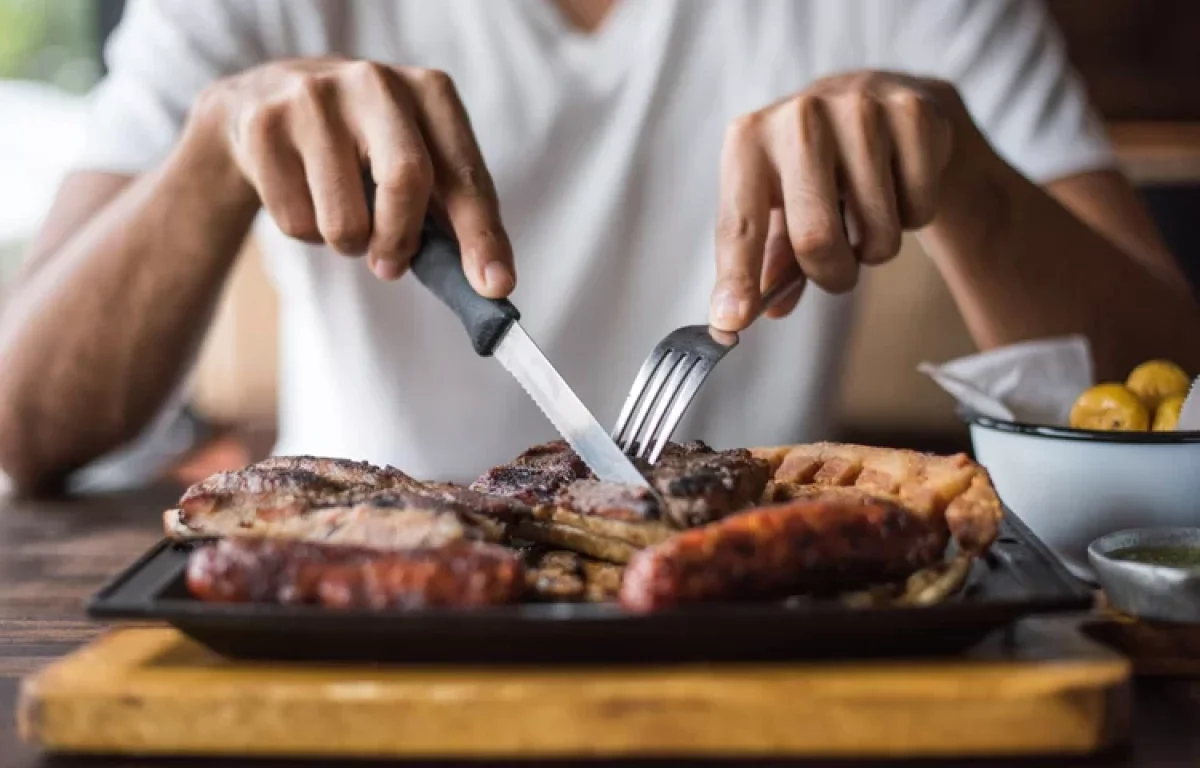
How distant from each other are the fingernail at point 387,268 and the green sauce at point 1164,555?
901 millimetres

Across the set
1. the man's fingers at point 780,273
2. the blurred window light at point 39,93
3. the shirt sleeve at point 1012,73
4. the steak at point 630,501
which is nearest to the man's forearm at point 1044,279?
the shirt sleeve at point 1012,73

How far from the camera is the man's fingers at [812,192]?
1.44 meters

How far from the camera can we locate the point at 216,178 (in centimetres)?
193

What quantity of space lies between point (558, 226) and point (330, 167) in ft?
3.49

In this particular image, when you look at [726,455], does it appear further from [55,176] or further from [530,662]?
[55,176]

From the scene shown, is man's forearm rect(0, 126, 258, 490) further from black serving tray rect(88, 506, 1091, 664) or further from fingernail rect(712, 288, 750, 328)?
black serving tray rect(88, 506, 1091, 664)

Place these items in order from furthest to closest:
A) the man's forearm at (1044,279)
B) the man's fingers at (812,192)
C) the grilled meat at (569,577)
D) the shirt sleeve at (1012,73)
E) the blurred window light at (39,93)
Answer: the blurred window light at (39,93) < the shirt sleeve at (1012,73) < the man's forearm at (1044,279) < the man's fingers at (812,192) < the grilled meat at (569,577)

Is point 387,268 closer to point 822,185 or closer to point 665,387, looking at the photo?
point 665,387

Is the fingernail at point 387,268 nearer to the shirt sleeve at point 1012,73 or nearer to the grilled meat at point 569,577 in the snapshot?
the grilled meat at point 569,577

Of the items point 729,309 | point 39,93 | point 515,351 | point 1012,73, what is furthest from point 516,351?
point 39,93

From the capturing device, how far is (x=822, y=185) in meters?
1.46

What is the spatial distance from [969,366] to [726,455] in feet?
2.26

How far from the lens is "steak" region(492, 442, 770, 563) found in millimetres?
981

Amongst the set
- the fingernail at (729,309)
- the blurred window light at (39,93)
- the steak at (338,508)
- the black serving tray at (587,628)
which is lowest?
the black serving tray at (587,628)
